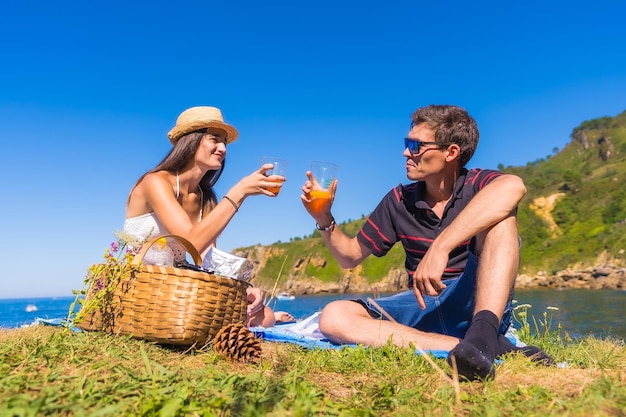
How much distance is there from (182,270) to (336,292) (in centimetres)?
8420

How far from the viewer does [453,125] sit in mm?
3867

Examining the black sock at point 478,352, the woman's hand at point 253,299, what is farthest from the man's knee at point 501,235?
the woman's hand at point 253,299

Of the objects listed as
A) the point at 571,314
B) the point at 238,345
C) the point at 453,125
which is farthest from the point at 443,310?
the point at 571,314

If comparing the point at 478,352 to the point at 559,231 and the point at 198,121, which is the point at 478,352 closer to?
the point at 198,121

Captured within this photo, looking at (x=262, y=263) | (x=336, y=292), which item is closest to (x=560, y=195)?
(x=336, y=292)

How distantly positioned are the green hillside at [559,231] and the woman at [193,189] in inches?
2008

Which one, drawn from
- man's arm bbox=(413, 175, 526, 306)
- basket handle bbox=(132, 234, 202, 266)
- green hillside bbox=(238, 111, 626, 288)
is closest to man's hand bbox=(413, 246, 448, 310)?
man's arm bbox=(413, 175, 526, 306)

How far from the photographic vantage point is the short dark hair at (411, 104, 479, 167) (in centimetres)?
385

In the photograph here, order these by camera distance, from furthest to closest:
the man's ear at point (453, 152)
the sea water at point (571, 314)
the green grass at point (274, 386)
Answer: the sea water at point (571, 314)
the man's ear at point (453, 152)
the green grass at point (274, 386)

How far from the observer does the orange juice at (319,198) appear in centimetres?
364

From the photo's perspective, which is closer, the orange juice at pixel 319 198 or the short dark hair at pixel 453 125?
the orange juice at pixel 319 198

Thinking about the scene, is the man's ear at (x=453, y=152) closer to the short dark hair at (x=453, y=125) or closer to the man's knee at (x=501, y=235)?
the short dark hair at (x=453, y=125)

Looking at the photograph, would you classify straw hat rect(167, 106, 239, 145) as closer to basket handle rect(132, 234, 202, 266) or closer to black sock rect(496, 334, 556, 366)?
basket handle rect(132, 234, 202, 266)

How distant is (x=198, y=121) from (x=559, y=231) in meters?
65.6
